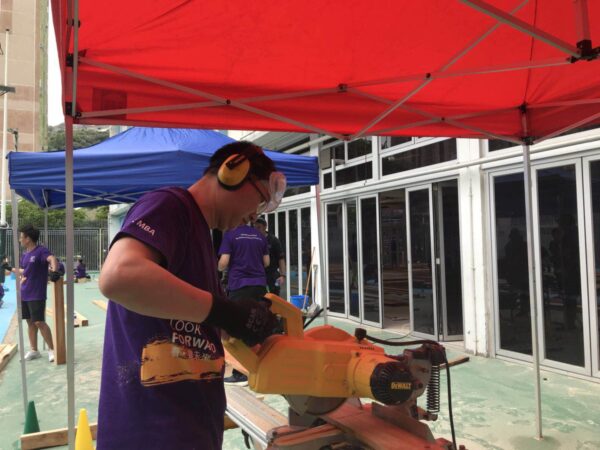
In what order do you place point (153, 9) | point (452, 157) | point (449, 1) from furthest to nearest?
1. point (452, 157)
2. point (449, 1)
3. point (153, 9)

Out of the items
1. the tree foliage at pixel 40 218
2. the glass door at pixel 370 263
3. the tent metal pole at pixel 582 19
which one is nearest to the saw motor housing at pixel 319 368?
the tent metal pole at pixel 582 19

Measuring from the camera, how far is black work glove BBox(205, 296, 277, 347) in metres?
1.14

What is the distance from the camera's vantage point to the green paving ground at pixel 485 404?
12.4 feet

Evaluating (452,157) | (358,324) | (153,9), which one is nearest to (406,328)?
(358,324)

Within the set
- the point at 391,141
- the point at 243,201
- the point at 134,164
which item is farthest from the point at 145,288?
the point at 391,141

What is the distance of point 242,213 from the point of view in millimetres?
1493

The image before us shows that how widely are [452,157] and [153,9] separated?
5453 millimetres

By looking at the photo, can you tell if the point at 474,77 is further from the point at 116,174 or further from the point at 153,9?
the point at 116,174

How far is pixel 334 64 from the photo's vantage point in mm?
2791

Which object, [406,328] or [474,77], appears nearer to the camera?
[474,77]

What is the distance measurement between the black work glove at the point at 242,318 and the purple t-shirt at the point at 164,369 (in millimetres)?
205

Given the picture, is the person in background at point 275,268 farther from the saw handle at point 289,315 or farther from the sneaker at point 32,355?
the saw handle at point 289,315

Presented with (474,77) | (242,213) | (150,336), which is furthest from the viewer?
(474,77)

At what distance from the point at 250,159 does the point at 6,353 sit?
6.89m
